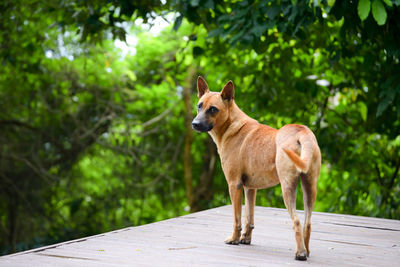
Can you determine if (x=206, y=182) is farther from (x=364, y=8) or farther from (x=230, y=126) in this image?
(x=364, y=8)

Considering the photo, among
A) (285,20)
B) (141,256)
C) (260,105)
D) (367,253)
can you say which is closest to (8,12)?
(260,105)

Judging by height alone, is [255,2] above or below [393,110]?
above

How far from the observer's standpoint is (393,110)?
573 centimetres

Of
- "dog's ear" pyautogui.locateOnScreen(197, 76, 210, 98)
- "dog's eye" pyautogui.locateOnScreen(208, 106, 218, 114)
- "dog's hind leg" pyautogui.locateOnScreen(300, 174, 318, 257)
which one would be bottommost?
"dog's hind leg" pyautogui.locateOnScreen(300, 174, 318, 257)

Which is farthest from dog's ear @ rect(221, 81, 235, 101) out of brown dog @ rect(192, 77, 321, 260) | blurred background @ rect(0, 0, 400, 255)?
blurred background @ rect(0, 0, 400, 255)

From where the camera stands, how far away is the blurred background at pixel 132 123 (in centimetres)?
598

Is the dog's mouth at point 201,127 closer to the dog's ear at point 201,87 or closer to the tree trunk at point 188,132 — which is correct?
the dog's ear at point 201,87

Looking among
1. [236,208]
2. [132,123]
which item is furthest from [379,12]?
[132,123]

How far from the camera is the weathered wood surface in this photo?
8.65 ft

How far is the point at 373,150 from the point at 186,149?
156 inches

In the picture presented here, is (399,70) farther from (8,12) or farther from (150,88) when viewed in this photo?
(150,88)

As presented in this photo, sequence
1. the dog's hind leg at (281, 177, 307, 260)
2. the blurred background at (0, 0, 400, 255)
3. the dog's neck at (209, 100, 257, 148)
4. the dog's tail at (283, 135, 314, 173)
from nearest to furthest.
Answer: the dog's tail at (283, 135, 314, 173), the dog's hind leg at (281, 177, 307, 260), the dog's neck at (209, 100, 257, 148), the blurred background at (0, 0, 400, 255)

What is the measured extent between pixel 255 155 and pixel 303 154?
37 centimetres

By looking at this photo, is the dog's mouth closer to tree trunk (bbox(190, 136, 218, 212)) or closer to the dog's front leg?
the dog's front leg
